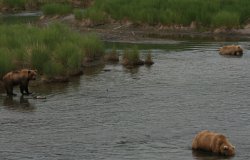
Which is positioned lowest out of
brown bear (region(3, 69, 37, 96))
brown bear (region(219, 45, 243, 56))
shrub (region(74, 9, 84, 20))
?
brown bear (region(219, 45, 243, 56))

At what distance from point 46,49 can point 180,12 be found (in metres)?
19.0

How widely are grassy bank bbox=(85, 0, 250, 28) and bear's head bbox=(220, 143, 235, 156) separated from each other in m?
28.6

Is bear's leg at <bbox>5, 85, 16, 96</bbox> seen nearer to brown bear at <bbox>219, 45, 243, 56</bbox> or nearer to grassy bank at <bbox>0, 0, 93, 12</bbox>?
brown bear at <bbox>219, 45, 243, 56</bbox>

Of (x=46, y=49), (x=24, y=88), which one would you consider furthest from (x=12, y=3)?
(x=24, y=88)

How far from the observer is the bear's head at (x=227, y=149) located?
58.0 ft

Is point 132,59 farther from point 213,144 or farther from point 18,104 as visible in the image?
point 213,144

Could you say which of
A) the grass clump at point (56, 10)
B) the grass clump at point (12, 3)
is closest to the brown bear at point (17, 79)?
the grass clump at point (56, 10)

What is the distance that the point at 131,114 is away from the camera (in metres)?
22.5

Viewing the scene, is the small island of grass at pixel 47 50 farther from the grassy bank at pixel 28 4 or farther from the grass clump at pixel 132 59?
the grassy bank at pixel 28 4

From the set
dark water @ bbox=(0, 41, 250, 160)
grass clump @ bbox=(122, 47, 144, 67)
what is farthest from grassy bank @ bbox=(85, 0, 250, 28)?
dark water @ bbox=(0, 41, 250, 160)

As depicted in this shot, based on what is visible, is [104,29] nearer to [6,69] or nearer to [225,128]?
[6,69]

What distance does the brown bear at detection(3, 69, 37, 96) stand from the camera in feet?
83.9

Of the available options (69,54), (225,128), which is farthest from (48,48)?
(225,128)

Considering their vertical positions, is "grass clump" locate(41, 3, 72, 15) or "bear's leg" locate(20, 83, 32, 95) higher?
"grass clump" locate(41, 3, 72, 15)
